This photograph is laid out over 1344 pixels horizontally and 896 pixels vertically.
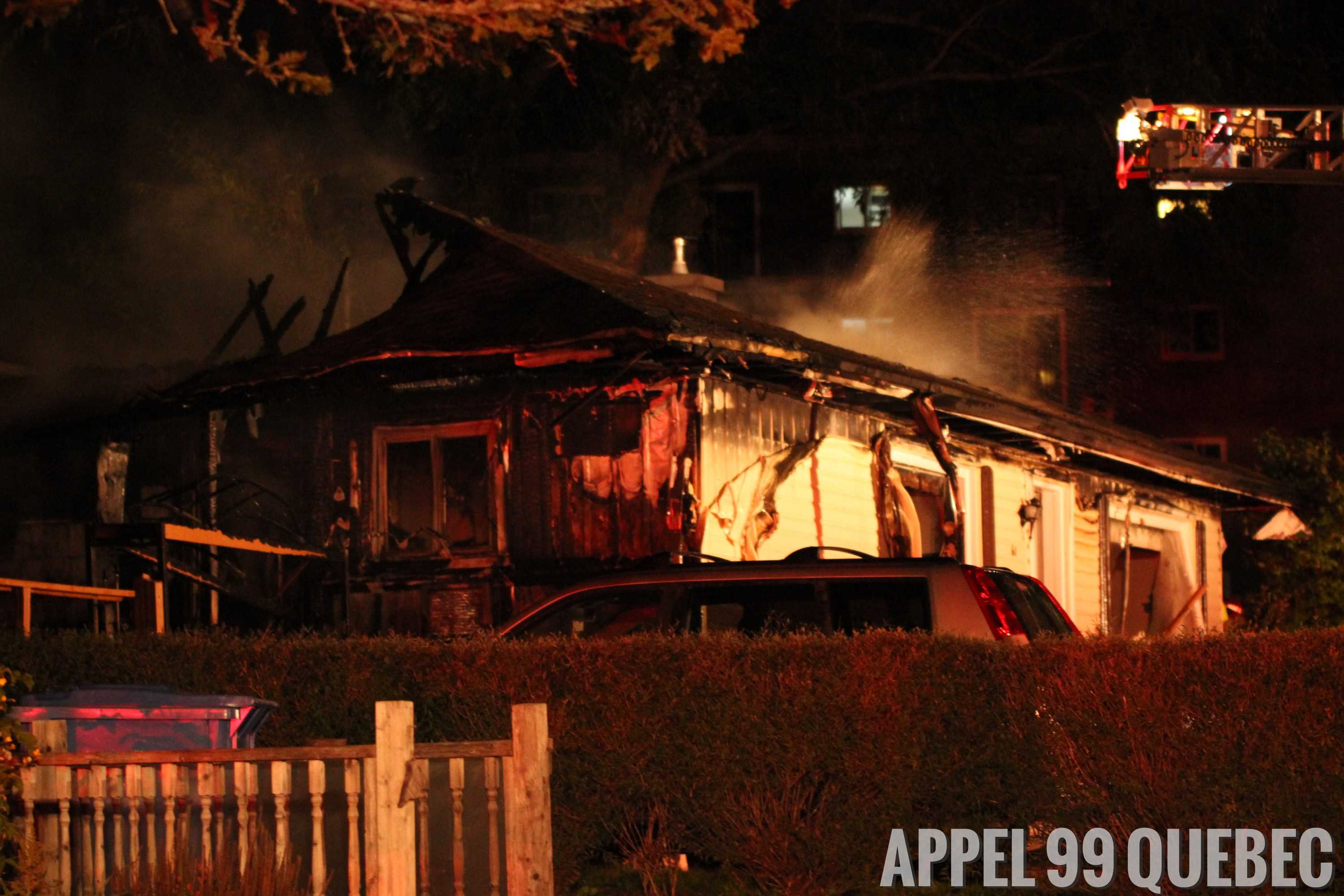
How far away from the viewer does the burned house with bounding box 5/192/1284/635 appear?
13914 millimetres

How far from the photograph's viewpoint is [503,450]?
48.3 ft

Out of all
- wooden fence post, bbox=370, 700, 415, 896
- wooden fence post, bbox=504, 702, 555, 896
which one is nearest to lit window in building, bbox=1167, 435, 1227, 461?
wooden fence post, bbox=504, 702, 555, 896

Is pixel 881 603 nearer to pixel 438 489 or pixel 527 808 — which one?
pixel 527 808

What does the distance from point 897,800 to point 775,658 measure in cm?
92

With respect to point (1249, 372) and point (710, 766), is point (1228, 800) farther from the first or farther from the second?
point (1249, 372)

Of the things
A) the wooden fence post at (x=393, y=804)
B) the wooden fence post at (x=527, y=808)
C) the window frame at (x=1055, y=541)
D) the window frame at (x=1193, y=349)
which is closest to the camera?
the wooden fence post at (x=393, y=804)

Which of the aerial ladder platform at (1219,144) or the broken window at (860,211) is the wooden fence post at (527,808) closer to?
the aerial ladder platform at (1219,144)

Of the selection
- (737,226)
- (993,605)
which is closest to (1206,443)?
(737,226)

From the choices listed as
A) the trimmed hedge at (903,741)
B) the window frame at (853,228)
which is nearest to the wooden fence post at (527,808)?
the trimmed hedge at (903,741)

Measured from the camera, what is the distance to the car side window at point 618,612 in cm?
1052

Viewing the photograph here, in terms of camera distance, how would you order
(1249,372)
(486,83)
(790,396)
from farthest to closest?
(1249,372), (486,83), (790,396)

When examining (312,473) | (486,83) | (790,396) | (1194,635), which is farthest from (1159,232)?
(1194,635)

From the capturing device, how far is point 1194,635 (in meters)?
9.06

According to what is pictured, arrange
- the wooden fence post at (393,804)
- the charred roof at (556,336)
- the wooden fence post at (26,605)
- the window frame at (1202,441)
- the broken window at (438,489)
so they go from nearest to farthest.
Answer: the wooden fence post at (393,804), the wooden fence post at (26,605), the charred roof at (556,336), the broken window at (438,489), the window frame at (1202,441)
